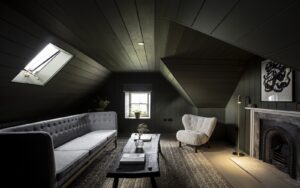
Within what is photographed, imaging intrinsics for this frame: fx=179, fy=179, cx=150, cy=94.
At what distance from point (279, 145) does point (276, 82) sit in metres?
1.09

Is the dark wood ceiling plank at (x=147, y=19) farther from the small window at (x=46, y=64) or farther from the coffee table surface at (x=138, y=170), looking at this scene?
the coffee table surface at (x=138, y=170)

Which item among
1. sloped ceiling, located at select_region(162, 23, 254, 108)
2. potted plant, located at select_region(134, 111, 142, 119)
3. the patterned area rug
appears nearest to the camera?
the patterned area rug

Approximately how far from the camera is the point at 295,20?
105cm

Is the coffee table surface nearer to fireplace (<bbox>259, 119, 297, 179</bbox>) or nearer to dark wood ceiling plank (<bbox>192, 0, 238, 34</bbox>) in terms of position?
dark wood ceiling plank (<bbox>192, 0, 238, 34</bbox>)

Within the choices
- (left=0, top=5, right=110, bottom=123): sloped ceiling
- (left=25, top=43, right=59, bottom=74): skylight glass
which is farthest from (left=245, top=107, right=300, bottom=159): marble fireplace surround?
(left=25, top=43, right=59, bottom=74): skylight glass

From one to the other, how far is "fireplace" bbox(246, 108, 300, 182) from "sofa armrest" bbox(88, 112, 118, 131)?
3.15m

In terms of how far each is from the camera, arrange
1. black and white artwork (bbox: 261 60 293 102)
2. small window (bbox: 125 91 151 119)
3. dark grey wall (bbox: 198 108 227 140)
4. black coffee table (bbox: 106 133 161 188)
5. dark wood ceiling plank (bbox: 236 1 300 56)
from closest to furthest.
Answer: dark wood ceiling plank (bbox: 236 1 300 56)
black coffee table (bbox: 106 133 161 188)
black and white artwork (bbox: 261 60 293 102)
dark grey wall (bbox: 198 108 227 140)
small window (bbox: 125 91 151 119)

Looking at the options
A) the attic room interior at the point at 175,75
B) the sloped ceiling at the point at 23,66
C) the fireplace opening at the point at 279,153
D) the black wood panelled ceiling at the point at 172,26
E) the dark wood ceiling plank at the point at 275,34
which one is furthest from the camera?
the fireplace opening at the point at 279,153

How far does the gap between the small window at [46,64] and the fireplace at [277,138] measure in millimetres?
3615

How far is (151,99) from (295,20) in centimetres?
501

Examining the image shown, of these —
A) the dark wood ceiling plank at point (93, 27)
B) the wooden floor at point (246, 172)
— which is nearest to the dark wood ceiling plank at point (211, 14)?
the dark wood ceiling plank at point (93, 27)

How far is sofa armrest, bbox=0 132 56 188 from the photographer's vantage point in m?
1.82

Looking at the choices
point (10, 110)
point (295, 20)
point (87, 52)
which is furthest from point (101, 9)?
point (10, 110)

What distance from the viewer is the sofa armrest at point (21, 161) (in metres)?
1.82
